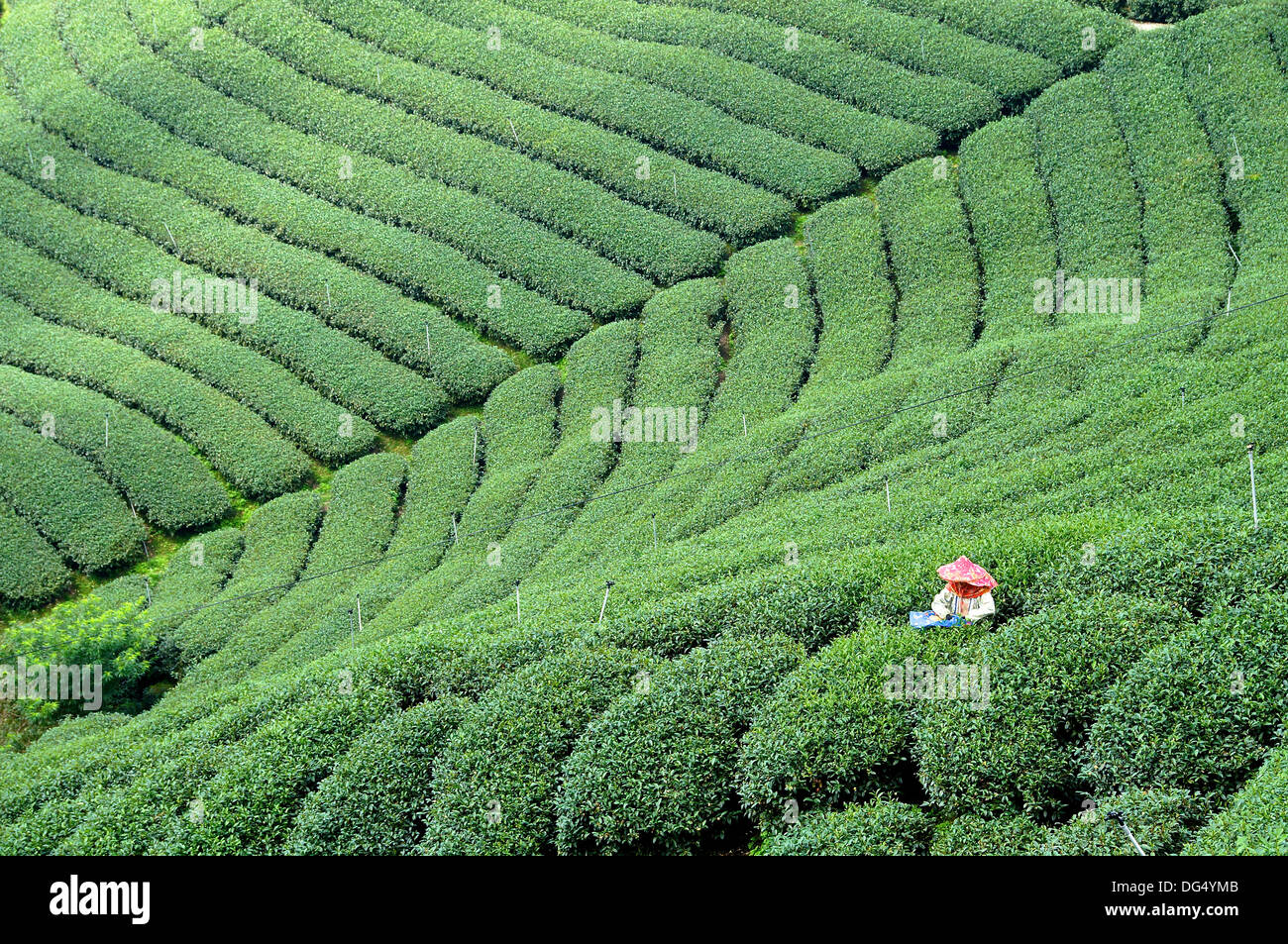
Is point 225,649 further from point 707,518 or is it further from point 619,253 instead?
point 619,253

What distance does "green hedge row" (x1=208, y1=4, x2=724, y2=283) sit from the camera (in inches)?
2274

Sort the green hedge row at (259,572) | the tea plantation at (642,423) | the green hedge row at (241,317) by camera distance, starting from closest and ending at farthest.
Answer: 1. the tea plantation at (642,423)
2. the green hedge row at (259,572)
3. the green hedge row at (241,317)

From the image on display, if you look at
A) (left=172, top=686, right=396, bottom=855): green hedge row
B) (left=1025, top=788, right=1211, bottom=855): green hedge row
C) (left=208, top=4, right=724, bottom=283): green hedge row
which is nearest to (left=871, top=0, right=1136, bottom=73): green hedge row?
(left=208, top=4, right=724, bottom=283): green hedge row

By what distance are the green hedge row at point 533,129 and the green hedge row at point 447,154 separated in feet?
1.90

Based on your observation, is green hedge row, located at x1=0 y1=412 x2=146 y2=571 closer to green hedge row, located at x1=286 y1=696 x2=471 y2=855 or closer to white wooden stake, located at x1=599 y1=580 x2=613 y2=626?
white wooden stake, located at x1=599 y1=580 x2=613 y2=626

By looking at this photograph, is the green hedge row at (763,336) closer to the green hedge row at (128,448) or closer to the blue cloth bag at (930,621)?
the blue cloth bag at (930,621)

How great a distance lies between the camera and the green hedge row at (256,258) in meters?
56.2

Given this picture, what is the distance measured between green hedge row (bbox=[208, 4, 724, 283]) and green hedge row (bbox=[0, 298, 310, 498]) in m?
17.9

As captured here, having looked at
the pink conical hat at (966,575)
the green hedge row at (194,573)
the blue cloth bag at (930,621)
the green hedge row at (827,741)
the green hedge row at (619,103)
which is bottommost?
the green hedge row at (827,741)

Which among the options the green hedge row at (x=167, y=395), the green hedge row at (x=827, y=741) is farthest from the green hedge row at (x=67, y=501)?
the green hedge row at (x=827, y=741)

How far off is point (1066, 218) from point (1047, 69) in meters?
13.2

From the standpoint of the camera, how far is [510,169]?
206 ft

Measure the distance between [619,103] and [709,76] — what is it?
5.25 metres

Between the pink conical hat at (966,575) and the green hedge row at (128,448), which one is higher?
the green hedge row at (128,448)
